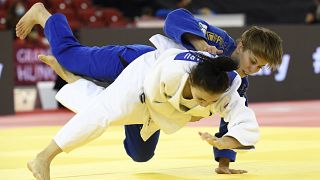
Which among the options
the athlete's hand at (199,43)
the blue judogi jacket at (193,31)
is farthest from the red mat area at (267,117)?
the athlete's hand at (199,43)

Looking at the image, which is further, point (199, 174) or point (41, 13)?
point (41, 13)

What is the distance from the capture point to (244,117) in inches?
181

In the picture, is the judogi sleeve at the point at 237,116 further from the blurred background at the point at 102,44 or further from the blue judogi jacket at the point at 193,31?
the blurred background at the point at 102,44

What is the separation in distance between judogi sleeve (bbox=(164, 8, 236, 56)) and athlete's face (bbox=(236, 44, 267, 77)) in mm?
221

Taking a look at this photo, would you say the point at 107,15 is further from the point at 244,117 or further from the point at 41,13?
the point at 244,117

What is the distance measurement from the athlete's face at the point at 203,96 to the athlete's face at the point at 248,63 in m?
0.63

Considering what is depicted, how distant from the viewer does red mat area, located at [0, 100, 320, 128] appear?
33.4 feet

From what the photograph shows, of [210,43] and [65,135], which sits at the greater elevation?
[210,43]

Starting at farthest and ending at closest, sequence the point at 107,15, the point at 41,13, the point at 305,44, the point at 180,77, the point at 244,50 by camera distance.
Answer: the point at 107,15
the point at 305,44
the point at 41,13
the point at 244,50
the point at 180,77

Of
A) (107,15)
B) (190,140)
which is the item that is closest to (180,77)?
(190,140)

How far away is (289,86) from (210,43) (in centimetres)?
878

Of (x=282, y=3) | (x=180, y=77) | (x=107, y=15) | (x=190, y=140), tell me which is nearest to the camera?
(x=180, y=77)

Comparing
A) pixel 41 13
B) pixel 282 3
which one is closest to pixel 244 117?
pixel 41 13

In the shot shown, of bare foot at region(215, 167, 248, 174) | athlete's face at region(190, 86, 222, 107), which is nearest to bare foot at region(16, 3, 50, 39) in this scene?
bare foot at region(215, 167, 248, 174)
